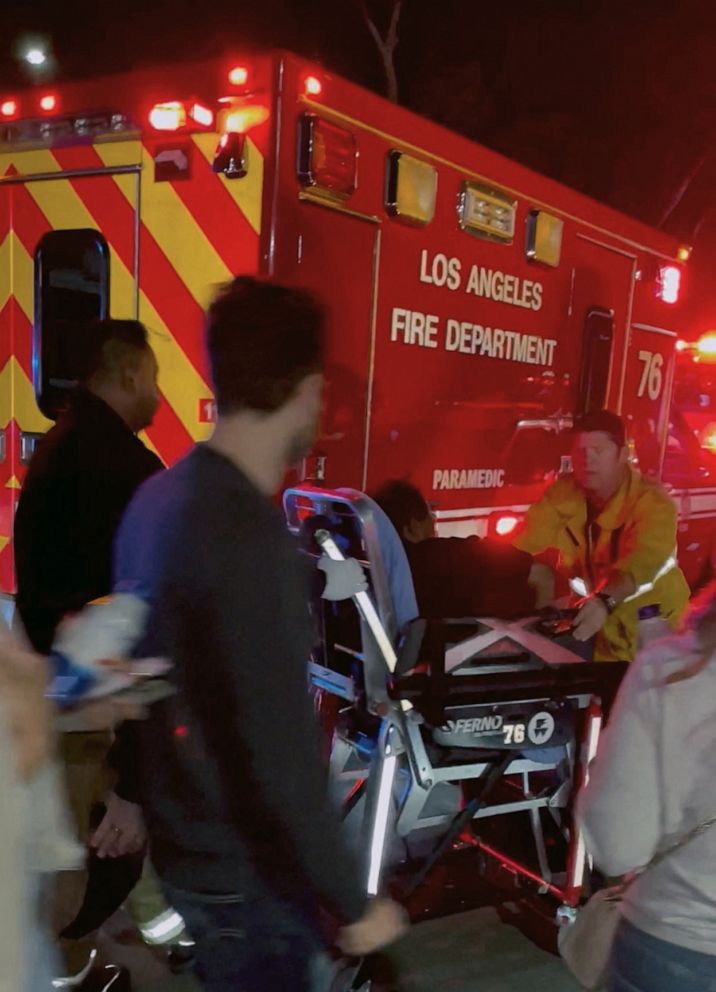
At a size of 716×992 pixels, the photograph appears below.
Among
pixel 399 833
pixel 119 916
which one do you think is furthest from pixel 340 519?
pixel 119 916

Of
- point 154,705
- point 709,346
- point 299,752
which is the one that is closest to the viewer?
point 299,752

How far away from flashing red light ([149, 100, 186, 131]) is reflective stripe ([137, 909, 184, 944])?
2.68 metres

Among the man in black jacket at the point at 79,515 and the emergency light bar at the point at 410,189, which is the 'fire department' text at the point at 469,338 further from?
the man in black jacket at the point at 79,515

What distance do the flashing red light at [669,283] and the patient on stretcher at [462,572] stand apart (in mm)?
3464

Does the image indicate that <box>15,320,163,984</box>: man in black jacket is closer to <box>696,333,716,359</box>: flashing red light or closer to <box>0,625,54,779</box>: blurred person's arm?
<box>0,625,54,779</box>: blurred person's arm

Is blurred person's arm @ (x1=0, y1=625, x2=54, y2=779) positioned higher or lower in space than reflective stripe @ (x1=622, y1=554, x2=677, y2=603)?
higher

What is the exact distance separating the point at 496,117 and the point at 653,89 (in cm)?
241

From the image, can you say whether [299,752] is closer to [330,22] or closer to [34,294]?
[34,294]

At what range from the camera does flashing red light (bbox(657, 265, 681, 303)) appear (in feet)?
20.5

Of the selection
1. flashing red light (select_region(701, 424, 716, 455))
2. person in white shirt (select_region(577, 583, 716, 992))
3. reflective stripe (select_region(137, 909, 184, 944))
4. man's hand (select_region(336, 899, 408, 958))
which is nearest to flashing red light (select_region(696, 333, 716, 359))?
flashing red light (select_region(701, 424, 716, 455))

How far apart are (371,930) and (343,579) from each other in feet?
3.89

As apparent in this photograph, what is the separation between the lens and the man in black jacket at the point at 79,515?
8.72 ft

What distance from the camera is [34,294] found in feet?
13.2

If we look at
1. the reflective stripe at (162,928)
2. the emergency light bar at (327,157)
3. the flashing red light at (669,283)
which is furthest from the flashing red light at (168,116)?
the flashing red light at (669,283)
